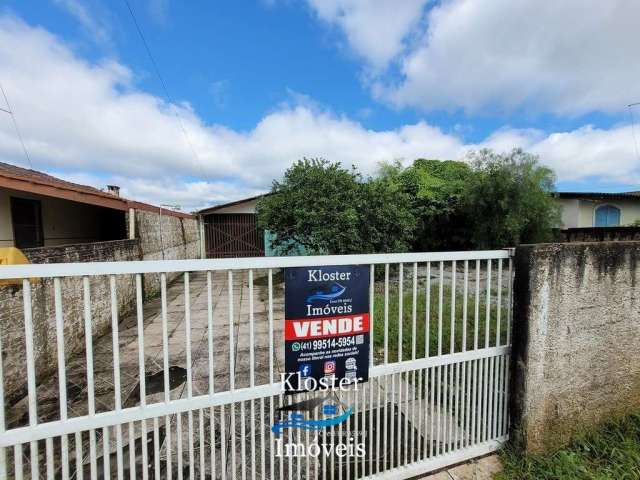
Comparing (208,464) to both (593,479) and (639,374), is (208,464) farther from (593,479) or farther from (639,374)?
(639,374)

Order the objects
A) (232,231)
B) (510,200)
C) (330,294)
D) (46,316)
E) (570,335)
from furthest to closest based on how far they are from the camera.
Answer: (232,231), (510,200), (46,316), (570,335), (330,294)

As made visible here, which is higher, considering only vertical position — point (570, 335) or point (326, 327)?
point (326, 327)

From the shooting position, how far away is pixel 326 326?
1768 mm

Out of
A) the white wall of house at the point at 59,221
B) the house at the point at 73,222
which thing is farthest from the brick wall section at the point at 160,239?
the white wall of house at the point at 59,221

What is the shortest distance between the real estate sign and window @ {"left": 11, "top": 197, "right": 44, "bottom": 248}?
558cm

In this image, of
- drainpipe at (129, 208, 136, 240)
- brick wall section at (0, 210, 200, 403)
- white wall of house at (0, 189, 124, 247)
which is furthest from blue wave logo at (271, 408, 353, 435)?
drainpipe at (129, 208, 136, 240)

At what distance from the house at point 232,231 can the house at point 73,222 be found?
348 centimetres

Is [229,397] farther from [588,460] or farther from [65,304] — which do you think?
[65,304]

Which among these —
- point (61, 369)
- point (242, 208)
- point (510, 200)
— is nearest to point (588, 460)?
point (61, 369)

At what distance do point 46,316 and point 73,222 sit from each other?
4.03 meters

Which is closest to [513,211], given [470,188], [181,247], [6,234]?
[470,188]

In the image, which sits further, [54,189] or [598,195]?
[598,195]

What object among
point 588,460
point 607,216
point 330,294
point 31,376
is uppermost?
point 607,216

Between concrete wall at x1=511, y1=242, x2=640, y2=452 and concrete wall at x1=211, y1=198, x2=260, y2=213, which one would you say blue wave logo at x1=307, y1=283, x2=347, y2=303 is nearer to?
concrete wall at x1=511, y1=242, x2=640, y2=452
